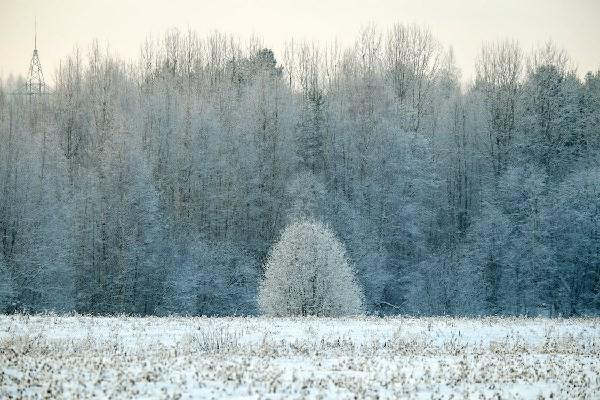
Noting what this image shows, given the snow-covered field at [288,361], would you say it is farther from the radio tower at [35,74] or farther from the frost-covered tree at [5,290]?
the radio tower at [35,74]

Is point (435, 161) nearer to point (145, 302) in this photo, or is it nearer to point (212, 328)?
point (145, 302)

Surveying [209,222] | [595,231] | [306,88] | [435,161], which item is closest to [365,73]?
[306,88]

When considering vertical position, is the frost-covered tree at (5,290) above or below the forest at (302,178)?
below

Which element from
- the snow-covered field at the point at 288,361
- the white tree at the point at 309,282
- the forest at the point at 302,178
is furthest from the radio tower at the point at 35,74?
the snow-covered field at the point at 288,361

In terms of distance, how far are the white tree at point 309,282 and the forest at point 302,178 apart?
16.8 meters

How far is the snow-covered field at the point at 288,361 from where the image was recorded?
13.2 metres

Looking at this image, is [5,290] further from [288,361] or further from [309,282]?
[288,361]

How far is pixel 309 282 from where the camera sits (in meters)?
38.9

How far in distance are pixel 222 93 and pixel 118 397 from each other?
224ft

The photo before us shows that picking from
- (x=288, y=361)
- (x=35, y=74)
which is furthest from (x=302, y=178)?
(x=288, y=361)

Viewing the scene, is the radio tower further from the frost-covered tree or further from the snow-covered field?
the snow-covered field

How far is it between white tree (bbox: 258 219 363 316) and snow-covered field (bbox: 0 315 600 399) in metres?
12.4

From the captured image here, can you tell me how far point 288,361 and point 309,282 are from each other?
22.2 m

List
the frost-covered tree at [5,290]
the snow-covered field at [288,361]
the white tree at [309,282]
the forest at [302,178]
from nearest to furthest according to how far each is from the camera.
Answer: the snow-covered field at [288,361]
the white tree at [309,282]
the frost-covered tree at [5,290]
the forest at [302,178]
